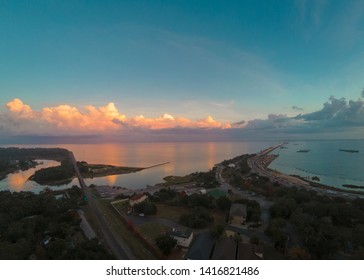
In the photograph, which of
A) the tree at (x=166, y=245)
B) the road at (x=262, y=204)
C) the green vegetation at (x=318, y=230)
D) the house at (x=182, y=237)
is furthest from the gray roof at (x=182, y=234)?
the green vegetation at (x=318, y=230)

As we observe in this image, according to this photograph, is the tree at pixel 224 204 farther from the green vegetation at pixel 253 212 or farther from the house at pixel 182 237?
the house at pixel 182 237

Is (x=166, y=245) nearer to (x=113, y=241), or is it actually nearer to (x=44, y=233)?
(x=113, y=241)

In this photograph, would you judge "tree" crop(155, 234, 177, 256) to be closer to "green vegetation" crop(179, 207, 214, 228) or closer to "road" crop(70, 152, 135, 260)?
"road" crop(70, 152, 135, 260)

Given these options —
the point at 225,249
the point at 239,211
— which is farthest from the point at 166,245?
the point at 239,211

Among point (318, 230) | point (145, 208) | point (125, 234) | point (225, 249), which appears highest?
point (318, 230)

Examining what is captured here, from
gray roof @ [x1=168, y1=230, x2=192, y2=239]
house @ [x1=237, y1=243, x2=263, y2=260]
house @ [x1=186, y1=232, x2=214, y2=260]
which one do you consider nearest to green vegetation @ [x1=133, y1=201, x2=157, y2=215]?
gray roof @ [x1=168, y1=230, x2=192, y2=239]

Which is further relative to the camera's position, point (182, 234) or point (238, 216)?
point (238, 216)
